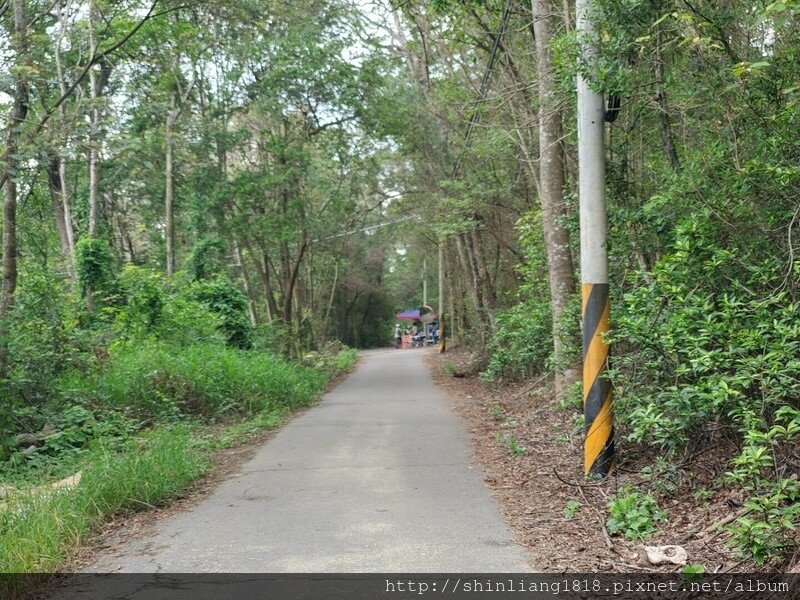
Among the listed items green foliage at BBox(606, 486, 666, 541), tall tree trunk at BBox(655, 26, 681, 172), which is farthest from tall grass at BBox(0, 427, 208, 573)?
tall tree trunk at BBox(655, 26, 681, 172)

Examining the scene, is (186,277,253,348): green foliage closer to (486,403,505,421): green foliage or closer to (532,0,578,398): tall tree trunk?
(486,403,505,421): green foliage

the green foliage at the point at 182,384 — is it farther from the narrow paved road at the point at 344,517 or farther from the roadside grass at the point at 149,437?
the narrow paved road at the point at 344,517

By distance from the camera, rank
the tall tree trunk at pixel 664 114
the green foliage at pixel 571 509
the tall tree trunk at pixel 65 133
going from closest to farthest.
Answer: the green foliage at pixel 571 509, the tall tree trunk at pixel 664 114, the tall tree trunk at pixel 65 133

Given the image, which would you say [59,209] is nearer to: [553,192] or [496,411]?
[496,411]

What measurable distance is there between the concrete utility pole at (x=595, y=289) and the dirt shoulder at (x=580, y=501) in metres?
0.34

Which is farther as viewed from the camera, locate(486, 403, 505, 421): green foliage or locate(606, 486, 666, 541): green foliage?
locate(486, 403, 505, 421): green foliage

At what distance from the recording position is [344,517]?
6156 millimetres

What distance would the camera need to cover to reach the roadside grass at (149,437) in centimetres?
551

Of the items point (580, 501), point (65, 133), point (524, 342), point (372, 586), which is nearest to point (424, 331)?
point (524, 342)

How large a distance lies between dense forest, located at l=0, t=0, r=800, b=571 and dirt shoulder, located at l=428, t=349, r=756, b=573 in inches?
7.5

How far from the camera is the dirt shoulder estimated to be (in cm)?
486

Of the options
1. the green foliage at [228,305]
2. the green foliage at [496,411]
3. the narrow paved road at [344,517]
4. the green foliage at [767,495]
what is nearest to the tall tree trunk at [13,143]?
the narrow paved road at [344,517]

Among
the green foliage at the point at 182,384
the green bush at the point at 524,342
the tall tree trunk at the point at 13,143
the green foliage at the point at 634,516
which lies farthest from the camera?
the green bush at the point at 524,342

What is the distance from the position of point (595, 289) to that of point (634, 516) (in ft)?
7.14
